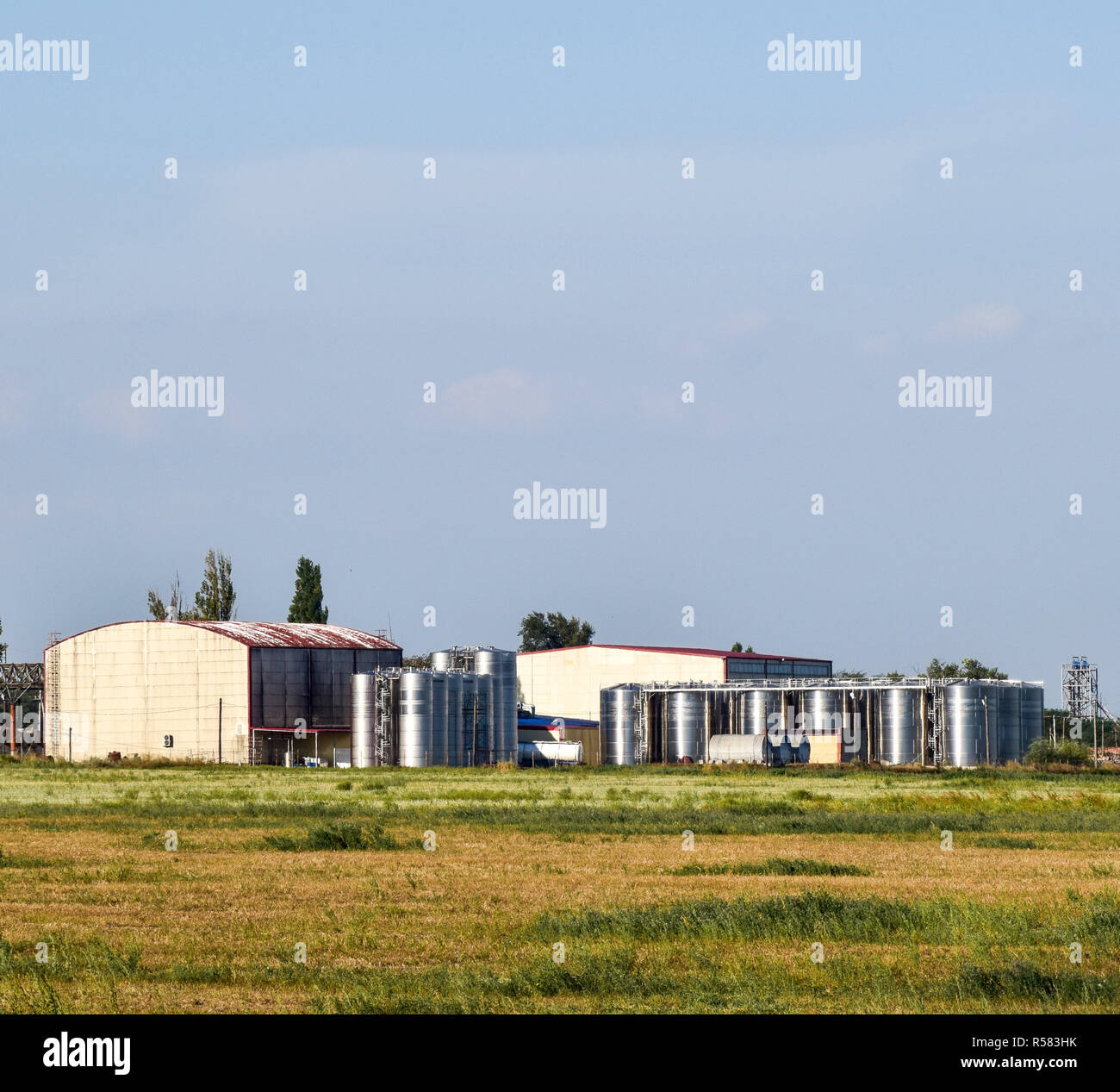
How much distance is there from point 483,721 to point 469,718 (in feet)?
4.70

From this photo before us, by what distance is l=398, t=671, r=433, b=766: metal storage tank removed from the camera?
313ft

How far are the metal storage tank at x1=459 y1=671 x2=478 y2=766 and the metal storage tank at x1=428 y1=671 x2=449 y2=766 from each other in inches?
61.1

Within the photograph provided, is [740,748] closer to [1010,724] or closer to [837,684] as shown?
[837,684]

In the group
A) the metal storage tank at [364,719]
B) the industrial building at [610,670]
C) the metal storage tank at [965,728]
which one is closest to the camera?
the metal storage tank at [965,728]

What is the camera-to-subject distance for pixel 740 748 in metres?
97.2

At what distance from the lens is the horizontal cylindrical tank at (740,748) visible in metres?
95.5

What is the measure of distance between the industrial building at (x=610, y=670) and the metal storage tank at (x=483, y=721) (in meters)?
18.5

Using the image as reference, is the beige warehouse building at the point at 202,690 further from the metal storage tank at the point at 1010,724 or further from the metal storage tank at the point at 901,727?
the metal storage tank at the point at 1010,724

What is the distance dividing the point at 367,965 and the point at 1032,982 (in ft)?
21.8

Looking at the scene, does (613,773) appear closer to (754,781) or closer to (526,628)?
(754,781)

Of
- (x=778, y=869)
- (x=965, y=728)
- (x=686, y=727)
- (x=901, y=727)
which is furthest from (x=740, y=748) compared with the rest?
(x=778, y=869)

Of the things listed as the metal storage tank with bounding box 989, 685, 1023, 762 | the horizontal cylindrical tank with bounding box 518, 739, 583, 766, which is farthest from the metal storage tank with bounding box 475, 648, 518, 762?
the metal storage tank with bounding box 989, 685, 1023, 762

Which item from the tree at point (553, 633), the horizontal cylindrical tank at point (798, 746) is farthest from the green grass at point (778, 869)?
the tree at point (553, 633)
